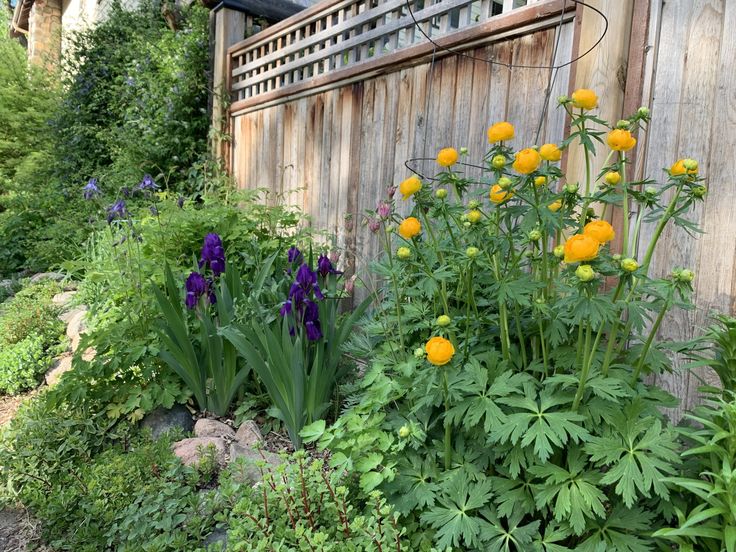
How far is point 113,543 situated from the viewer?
62.8 inches

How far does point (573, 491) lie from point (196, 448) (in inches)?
53.7

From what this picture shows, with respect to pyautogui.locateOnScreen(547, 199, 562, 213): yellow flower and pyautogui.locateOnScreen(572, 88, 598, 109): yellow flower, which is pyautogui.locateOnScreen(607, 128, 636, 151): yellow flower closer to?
pyautogui.locateOnScreen(572, 88, 598, 109): yellow flower

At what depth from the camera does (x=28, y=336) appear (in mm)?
3365

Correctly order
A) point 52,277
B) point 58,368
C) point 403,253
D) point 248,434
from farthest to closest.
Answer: point 52,277
point 58,368
point 248,434
point 403,253

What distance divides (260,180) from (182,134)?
48.6 inches

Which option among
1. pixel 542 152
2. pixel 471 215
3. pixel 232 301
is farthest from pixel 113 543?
pixel 542 152

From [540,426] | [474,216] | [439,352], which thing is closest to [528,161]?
[474,216]

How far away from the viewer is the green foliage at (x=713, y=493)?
3.29ft

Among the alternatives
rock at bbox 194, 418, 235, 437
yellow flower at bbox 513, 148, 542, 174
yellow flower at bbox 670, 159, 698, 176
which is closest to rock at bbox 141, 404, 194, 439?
rock at bbox 194, 418, 235, 437

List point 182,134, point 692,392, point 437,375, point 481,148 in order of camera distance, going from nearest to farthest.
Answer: point 437,375 → point 692,392 → point 481,148 → point 182,134

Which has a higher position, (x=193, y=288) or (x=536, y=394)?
(x=193, y=288)

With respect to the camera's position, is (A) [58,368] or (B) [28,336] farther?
(B) [28,336]

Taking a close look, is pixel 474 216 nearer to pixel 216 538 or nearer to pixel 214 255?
pixel 216 538

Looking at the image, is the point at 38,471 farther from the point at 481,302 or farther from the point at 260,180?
the point at 260,180
